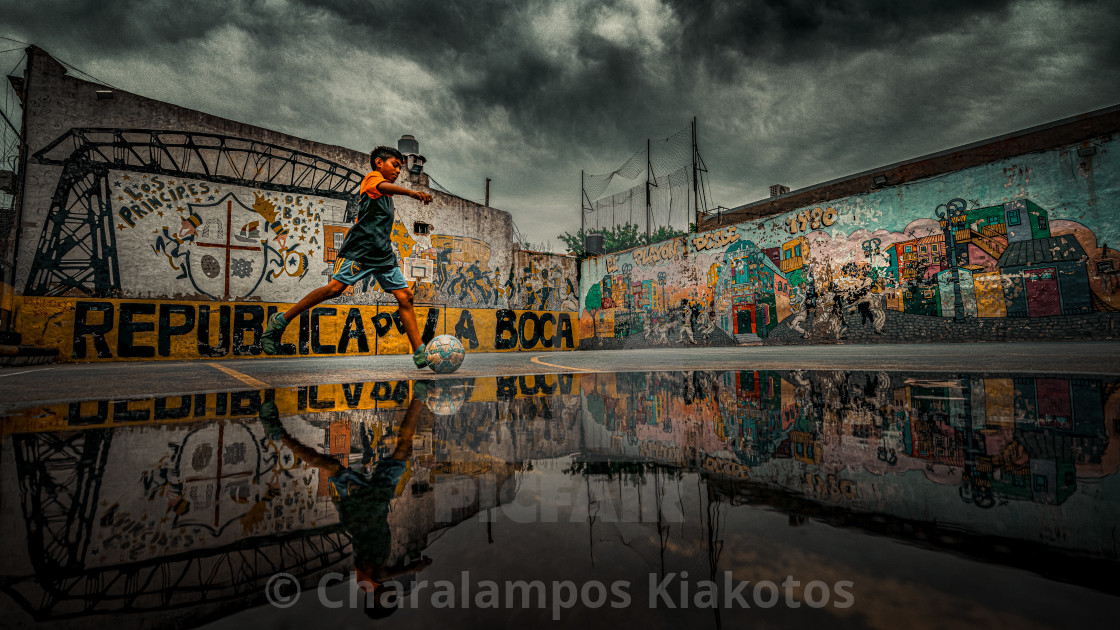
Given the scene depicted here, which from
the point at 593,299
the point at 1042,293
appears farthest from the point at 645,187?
the point at 1042,293

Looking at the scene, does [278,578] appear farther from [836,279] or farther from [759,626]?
[836,279]

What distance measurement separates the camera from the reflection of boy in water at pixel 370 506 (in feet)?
1.92

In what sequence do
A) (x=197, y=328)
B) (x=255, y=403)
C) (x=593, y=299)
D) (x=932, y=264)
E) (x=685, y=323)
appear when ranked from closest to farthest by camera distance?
(x=255, y=403), (x=197, y=328), (x=932, y=264), (x=685, y=323), (x=593, y=299)

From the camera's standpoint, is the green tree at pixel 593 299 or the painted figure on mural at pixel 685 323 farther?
the green tree at pixel 593 299

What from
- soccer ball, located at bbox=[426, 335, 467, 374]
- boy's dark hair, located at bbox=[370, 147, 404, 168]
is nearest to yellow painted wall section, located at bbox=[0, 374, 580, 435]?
soccer ball, located at bbox=[426, 335, 467, 374]

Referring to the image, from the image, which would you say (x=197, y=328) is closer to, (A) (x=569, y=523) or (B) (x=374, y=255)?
(B) (x=374, y=255)

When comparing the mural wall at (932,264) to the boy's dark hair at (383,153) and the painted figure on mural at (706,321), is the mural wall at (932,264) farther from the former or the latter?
the boy's dark hair at (383,153)

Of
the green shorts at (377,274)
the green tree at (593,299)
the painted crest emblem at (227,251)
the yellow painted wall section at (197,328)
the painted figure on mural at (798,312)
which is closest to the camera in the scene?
the green shorts at (377,274)

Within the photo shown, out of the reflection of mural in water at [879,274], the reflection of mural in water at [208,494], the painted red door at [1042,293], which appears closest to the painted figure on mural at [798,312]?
the reflection of mural in water at [879,274]

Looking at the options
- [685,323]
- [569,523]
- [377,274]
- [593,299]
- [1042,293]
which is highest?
[593,299]

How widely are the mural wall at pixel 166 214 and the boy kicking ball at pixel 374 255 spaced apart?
20.4 feet

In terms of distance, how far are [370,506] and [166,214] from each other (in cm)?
1190

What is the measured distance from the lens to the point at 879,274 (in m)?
11.4

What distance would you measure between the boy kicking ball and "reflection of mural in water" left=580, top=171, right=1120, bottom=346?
1186cm
